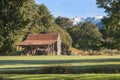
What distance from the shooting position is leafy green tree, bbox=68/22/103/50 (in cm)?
14650

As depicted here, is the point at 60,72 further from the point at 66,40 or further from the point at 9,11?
the point at 66,40

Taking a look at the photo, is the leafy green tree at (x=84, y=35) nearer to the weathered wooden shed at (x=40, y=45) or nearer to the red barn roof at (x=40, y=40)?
the weathered wooden shed at (x=40, y=45)

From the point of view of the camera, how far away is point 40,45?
106938mm

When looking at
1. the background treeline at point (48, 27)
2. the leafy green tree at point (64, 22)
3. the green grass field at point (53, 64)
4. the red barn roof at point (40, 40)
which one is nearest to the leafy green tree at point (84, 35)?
the background treeline at point (48, 27)

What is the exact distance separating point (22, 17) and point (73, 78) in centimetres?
1146

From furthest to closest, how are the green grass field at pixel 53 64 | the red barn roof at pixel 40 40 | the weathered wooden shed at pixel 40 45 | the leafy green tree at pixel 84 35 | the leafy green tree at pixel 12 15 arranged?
the leafy green tree at pixel 84 35, the red barn roof at pixel 40 40, the weathered wooden shed at pixel 40 45, the leafy green tree at pixel 12 15, the green grass field at pixel 53 64

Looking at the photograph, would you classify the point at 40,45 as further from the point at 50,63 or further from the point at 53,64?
the point at 53,64

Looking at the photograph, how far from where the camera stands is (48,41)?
365 ft

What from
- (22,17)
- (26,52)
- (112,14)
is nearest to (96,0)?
(112,14)

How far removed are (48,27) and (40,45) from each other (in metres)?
33.2

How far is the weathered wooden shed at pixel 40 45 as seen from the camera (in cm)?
10638

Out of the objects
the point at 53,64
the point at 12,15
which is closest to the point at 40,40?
the point at 53,64

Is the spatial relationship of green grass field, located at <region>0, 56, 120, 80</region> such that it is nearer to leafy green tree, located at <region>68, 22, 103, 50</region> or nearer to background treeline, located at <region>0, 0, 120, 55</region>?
background treeline, located at <region>0, 0, 120, 55</region>

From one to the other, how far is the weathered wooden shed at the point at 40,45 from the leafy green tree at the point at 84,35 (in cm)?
2743
